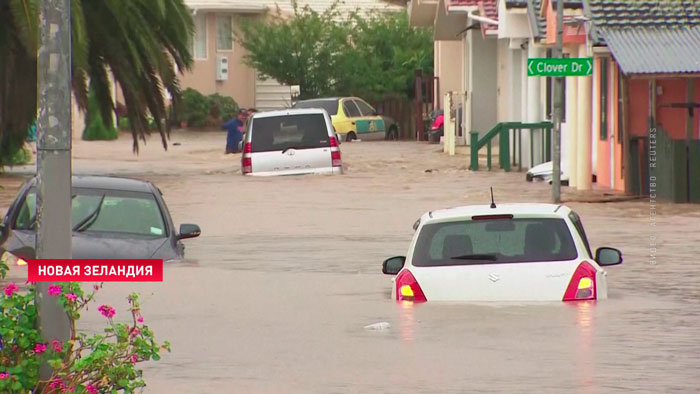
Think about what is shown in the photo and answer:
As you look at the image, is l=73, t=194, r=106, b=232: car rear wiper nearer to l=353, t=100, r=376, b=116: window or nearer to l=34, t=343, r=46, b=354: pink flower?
l=34, t=343, r=46, b=354: pink flower

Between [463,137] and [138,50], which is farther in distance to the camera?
[463,137]

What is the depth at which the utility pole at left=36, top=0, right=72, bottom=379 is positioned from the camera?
8.05 m

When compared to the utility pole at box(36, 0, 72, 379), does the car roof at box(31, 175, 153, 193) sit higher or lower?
lower

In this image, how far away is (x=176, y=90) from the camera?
3359 cm

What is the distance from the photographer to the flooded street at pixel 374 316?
10.7 metres

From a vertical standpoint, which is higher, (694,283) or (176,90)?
(176,90)

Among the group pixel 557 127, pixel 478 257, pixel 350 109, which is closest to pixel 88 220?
pixel 478 257

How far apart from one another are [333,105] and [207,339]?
38.2 metres

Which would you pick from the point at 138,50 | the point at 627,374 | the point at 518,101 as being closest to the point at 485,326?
the point at 627,374

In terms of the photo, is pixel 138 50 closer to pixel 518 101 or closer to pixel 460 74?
pixel 518 101

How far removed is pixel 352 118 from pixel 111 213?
116ft

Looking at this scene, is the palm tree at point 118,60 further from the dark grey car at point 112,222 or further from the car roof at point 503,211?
the car roof at point 503,211

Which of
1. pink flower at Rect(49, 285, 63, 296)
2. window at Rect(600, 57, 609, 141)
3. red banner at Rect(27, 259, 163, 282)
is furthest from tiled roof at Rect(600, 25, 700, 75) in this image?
pink flower at Rect(49, 285, 63, 296)

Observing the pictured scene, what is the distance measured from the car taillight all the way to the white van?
65.2 ft
